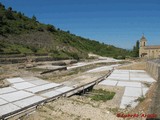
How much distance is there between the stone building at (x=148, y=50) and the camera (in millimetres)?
36312

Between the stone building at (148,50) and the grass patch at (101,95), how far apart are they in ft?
85.1

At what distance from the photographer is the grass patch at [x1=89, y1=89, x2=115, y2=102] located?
12.2 metres

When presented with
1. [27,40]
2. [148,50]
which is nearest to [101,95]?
[27,40]

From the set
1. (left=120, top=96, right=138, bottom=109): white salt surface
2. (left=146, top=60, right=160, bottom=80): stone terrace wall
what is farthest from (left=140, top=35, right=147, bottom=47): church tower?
(left=120, top=96, right=138, bottom=109): white salt surface

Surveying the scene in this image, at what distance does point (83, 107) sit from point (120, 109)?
208 cm

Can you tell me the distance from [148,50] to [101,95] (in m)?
28.7

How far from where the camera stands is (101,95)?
13.0 metres

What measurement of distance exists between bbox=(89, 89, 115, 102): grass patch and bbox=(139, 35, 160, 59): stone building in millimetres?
25931

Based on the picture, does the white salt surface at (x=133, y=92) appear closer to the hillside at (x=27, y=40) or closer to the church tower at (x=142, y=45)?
the hillside at (x=27, y=40)

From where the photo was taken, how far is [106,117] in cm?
870

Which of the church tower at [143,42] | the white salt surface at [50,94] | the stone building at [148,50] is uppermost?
the church tower at [143,42]

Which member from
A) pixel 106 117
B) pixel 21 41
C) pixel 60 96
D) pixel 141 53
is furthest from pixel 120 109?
pixel 141 53

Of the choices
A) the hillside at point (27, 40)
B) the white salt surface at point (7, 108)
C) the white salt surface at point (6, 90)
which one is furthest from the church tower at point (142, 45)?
the white salt surface at point (7, 108)

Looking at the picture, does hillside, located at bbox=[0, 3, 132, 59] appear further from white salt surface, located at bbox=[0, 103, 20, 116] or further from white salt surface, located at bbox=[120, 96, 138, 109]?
white salt surface, located at bbox=[120, 96, 138, 109]
